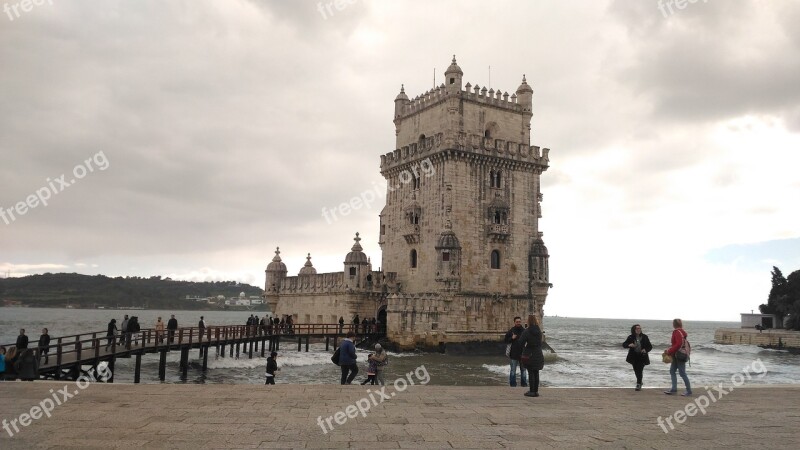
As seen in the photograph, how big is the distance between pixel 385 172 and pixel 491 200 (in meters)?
9.51

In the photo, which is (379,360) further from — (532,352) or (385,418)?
(385,418)

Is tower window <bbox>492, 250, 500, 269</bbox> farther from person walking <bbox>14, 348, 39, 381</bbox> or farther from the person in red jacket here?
person walking <bbox>14, 348, 39, 381</bbox>

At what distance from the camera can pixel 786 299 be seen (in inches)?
3241

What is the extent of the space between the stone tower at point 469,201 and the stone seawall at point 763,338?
4411 centimetres

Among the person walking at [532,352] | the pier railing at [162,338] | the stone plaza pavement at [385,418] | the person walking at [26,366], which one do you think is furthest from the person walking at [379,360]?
the pier railing at [162,338]

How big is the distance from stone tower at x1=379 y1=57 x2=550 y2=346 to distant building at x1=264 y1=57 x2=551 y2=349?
0.08 m

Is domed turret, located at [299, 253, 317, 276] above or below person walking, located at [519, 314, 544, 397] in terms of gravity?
above

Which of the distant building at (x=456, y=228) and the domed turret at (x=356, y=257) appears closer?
the distant building at (x=456, y=228)

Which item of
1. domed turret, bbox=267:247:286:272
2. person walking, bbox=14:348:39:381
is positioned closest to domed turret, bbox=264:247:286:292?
domed turret, bbox=267:247:286:272

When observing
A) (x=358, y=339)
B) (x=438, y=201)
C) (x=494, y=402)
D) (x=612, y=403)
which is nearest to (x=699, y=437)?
(x=612, y=403)

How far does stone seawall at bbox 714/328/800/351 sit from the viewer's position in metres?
70.5

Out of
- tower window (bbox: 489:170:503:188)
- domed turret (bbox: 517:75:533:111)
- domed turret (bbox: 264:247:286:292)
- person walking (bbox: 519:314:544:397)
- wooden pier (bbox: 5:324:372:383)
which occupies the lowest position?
wooden pier (bbox: 5:324:372:383)

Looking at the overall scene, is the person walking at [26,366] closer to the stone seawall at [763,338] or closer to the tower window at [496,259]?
the tower window at [496,259]

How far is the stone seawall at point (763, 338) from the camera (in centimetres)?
7050
